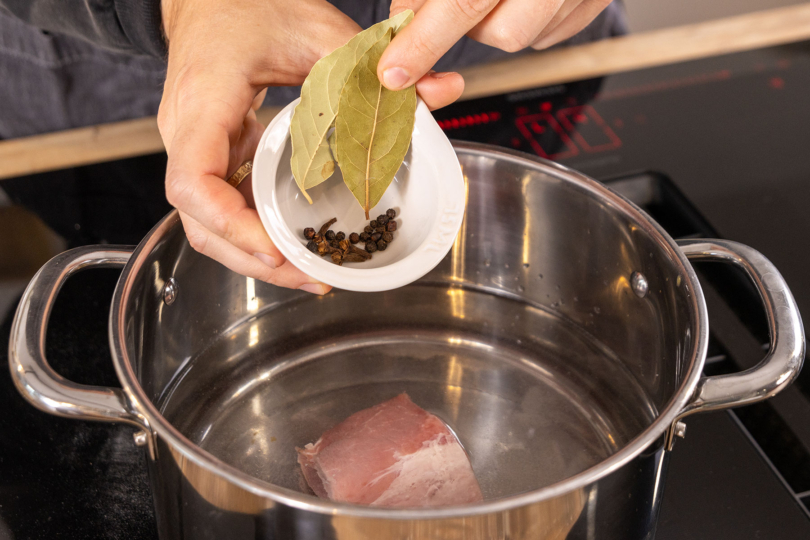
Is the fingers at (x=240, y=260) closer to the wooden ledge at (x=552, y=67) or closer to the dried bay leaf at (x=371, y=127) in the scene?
the dried bay leaf at (x=371, y=127)

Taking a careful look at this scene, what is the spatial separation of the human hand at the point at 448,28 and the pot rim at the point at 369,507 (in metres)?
0.22

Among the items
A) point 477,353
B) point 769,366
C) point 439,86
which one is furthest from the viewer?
point 477,353

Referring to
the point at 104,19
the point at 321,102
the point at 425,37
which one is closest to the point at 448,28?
the point at 425,37

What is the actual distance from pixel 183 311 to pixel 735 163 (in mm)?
779

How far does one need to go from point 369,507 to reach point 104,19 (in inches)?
31.3

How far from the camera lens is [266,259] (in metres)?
0.63

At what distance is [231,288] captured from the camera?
81cm

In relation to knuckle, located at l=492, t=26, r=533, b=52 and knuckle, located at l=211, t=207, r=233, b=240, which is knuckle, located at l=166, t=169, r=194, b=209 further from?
knuckle, located at l=492, t=26, r=533, b=52

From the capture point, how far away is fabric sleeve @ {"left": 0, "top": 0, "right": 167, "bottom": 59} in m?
0.92

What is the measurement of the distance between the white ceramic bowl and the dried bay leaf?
1.2 inches

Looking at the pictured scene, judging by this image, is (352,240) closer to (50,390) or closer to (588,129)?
(50,390)

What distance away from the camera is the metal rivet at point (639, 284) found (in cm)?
73

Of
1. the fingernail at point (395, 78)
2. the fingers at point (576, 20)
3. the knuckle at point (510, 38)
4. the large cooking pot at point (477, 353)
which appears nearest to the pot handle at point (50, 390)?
the large cooking pot at point (477, 353)

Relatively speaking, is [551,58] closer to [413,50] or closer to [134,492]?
[413,50]
